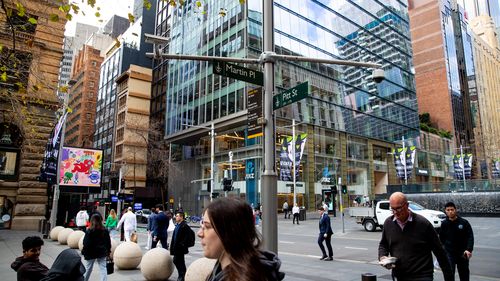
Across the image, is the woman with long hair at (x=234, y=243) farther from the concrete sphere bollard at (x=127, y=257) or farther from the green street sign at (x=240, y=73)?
the concrete sphere bollard at (x=127, y=257)

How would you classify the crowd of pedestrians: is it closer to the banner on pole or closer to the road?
the road

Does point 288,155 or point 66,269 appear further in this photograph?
point 288,155

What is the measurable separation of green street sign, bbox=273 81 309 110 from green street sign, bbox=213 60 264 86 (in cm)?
48

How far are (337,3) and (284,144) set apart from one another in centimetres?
2940

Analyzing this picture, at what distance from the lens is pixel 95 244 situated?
25.7 feet

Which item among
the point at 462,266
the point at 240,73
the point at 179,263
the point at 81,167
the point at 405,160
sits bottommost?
the point at 179,263

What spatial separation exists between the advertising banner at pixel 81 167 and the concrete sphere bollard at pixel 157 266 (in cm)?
1795

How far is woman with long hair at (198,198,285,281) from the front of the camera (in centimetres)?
189

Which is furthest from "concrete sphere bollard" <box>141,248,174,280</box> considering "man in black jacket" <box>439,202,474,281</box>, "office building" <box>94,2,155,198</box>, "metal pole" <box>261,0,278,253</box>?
"office building" <box>94,2,155,198</box>

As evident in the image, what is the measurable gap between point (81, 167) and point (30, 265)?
74.0ft

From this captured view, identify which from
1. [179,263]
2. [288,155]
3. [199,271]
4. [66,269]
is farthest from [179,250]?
[288,155]

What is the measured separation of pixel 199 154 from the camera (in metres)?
51.1

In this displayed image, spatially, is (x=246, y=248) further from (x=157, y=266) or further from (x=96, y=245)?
(x=157, y=266)

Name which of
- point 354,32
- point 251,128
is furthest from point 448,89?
point 251,128
